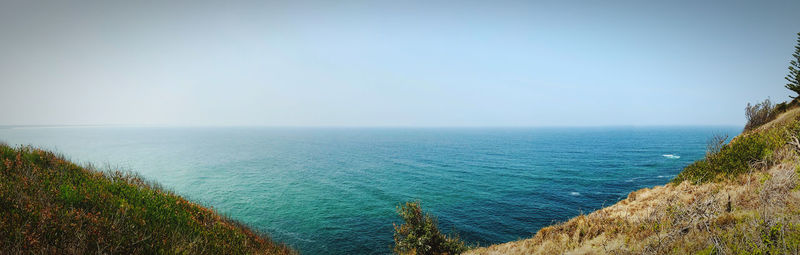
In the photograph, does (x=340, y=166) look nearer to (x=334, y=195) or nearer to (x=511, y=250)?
(x=334, y=195)

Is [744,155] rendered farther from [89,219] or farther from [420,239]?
[89,219]

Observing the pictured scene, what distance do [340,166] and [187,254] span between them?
67675 mm

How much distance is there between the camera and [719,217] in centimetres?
917

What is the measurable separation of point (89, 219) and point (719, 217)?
2117cm

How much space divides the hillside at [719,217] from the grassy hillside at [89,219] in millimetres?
15420

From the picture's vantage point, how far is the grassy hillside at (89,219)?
7.46 m

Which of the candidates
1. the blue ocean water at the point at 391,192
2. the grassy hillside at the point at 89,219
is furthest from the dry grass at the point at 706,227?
the grassy hillside at the point at 89,219

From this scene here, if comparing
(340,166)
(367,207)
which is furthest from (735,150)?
(340,166)

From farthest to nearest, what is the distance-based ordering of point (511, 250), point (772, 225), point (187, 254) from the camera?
point (511, 250)
point (187, 254)
point (772, 225)

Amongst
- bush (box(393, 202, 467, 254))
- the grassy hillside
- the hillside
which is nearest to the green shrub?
the hillside

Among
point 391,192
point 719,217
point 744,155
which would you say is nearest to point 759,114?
point 744,155

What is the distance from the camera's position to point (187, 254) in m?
9.32

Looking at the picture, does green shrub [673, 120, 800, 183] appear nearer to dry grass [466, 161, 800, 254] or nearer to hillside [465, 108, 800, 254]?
hillside [465, 108, 800, 254]

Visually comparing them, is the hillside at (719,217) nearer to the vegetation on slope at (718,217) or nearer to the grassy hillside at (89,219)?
the vegetation on slope at (718,217)
